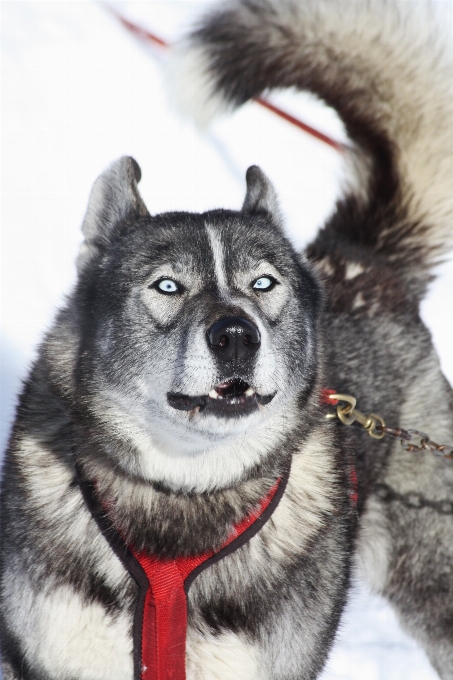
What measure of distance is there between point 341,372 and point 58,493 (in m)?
1.11

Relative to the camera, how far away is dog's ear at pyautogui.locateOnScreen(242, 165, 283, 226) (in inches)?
95.2

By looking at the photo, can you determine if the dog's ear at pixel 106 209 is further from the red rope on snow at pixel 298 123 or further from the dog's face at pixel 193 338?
the red rope on snow at pixel 298 123

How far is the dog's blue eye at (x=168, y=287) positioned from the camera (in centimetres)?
197

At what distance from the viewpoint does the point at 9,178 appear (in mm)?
4633

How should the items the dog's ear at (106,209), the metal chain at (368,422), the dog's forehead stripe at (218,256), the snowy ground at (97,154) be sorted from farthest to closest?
the snowy ground at (97,154) < the metal chain at (368,422) < the dog's ear at (106,209) < the dog's forehead stripe at (218,256)

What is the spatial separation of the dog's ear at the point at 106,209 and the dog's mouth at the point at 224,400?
0.63 meters

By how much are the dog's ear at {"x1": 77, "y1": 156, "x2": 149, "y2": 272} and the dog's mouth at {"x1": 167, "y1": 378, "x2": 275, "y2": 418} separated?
631 mm

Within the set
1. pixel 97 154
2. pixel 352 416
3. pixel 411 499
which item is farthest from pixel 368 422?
pixel 97 154

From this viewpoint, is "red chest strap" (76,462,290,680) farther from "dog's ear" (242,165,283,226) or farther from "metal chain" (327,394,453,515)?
"dog's ear" (242,165,283,226)

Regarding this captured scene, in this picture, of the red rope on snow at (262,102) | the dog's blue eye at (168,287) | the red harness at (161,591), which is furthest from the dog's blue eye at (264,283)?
the red rope on snow at (262,102)

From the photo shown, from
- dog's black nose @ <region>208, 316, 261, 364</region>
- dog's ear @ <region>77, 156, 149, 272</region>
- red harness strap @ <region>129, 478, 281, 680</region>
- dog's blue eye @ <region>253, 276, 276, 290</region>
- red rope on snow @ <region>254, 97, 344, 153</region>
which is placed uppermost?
red rope on snow @ <region>254, 97, 344, 153</region>

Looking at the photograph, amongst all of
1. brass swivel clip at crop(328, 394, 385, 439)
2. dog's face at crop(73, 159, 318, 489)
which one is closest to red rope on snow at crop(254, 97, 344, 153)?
brass swivel clip at crop(328, 394, 385, 439)

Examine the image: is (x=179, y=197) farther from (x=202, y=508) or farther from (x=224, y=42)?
(x=202, y=508)

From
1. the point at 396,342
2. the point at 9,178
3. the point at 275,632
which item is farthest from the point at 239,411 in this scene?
the point at 9,178
